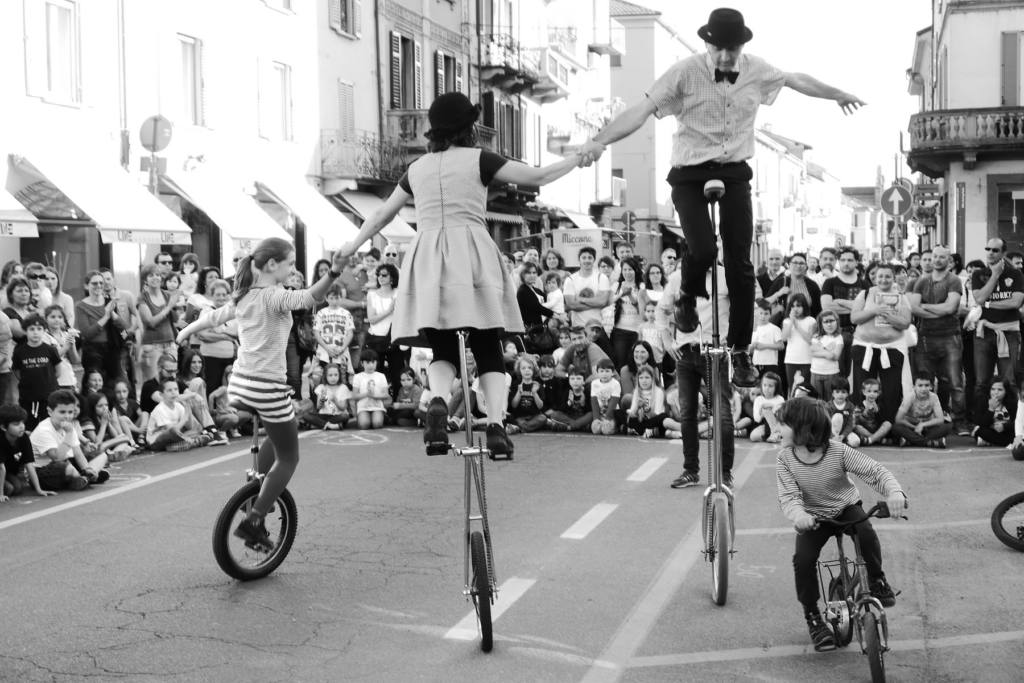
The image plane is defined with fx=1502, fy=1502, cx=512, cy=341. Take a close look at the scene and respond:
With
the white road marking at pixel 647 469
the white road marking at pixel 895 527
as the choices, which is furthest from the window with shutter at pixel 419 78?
the white road marking at pixel 895 527

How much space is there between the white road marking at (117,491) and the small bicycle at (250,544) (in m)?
2.67

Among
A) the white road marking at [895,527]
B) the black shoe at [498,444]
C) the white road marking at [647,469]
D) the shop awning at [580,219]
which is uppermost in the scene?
the shop awning at [580,219]

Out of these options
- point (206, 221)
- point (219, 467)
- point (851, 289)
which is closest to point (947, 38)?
point (206, 221)

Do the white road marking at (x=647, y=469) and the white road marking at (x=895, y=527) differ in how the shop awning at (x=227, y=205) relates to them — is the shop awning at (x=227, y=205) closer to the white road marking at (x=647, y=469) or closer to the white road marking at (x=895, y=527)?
the white road marking at (x=647, y=469)

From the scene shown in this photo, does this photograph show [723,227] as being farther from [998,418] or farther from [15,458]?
[998,418]

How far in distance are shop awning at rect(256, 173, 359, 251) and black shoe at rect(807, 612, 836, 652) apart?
73.2 feet

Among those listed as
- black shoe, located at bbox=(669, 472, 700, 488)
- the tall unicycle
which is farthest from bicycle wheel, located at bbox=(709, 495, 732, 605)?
black shoe, located at bbox=(669, 472, 700, 488)

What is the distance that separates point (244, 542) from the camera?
27.3 ft

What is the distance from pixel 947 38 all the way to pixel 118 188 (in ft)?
72.8

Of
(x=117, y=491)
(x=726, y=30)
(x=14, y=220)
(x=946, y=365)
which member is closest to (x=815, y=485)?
(x=726, y=30)

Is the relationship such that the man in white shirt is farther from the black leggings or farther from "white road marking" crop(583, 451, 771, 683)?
the black leggings

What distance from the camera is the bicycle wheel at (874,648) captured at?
612cm

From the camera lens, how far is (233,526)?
27.3 ft

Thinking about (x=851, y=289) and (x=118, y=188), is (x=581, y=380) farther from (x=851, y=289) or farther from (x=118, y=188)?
(x=118, y=188)
